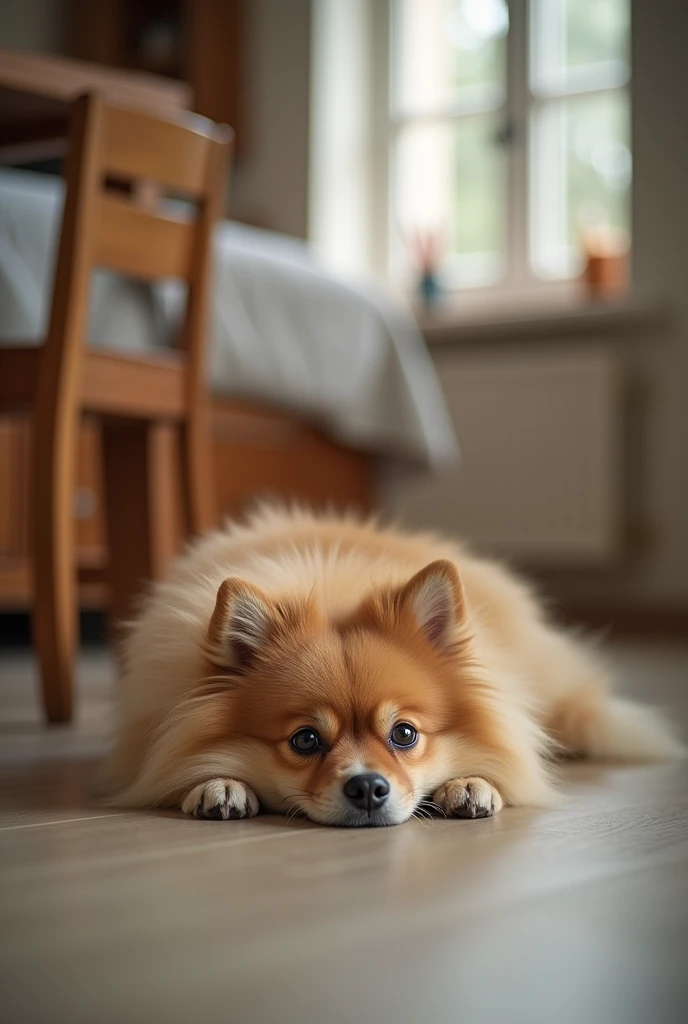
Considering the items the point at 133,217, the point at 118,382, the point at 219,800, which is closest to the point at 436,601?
the point at 219,800

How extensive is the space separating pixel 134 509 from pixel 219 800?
1385 mm

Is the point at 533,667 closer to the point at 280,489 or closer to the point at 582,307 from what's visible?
the point at 280,489

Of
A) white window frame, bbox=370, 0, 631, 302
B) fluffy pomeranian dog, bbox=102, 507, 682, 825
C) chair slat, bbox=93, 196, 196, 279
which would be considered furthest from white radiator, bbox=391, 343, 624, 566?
fluffy pomeranian dog, bbox=102, 507, 682, 825

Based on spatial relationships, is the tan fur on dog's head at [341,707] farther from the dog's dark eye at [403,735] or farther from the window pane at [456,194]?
the window pane at [456,194]

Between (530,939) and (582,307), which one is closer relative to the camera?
(530,939)

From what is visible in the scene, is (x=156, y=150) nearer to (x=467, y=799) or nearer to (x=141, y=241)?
(x=141, y=241)

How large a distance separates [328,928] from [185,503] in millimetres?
1733

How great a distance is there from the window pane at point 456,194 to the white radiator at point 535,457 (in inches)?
24.2

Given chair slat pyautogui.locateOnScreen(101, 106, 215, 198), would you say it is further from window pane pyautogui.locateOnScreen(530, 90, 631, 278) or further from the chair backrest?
window pane pyautogui.locateOnScreen(530, 90, 631, 278)

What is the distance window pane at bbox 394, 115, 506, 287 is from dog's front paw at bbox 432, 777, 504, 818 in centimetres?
442

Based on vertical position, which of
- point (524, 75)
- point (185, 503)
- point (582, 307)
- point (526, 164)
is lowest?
point (185, 503)

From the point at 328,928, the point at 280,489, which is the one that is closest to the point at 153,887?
the point at 328,928

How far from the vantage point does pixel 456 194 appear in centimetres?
583

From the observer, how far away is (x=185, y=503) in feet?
8.68
